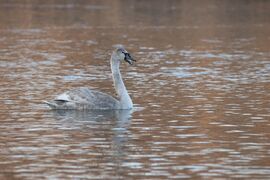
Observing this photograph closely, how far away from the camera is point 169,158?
15.6 m

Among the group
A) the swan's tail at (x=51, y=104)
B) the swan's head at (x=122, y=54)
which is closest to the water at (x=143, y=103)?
the swan's tail at (x=51, y=104)

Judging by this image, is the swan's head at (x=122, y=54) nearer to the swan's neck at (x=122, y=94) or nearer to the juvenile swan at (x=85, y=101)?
the swan's neck at (x=122, y=94)

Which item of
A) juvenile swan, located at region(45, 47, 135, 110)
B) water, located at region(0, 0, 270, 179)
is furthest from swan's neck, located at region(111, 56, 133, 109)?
water, located at region(0, 0, 270, 179)

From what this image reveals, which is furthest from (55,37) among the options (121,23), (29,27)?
(121,23)

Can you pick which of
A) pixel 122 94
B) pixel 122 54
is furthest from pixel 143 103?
pixel 122 54

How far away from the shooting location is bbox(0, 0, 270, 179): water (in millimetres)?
15141

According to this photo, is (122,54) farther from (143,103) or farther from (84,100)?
(84,100)

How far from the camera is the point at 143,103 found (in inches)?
893

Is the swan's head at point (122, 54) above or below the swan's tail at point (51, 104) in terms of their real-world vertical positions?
above

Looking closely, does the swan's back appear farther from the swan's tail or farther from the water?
the water

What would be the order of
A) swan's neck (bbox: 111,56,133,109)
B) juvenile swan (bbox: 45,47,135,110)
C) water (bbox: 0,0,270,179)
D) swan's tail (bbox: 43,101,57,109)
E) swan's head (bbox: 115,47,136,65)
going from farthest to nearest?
swan's head (bbox: 115,47,136,65), swan's neck (bbox: 111,56,133,109), juvenile swan (bbox: 45,47,135,110), swan's tail (bbox: 43,101,57,109), water (bbox: 0,0,270,179)

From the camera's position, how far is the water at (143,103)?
15141 millimetres

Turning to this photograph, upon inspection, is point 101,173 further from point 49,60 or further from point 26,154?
point 49,60

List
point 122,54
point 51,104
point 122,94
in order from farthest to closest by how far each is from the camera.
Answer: point 122,54, point 122,94, point 51,104
